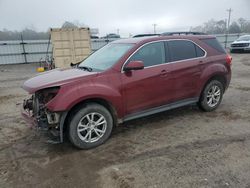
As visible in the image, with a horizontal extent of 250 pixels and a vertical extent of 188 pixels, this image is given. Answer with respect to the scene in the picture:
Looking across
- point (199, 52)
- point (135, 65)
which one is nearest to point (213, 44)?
point (199, 52)

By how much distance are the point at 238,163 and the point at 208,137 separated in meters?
0.87

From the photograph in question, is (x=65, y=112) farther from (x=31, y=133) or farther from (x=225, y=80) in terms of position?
(x=225, y=80)

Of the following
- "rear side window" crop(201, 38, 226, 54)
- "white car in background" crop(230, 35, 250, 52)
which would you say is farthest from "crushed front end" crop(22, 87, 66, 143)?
"white car in background" crop(230, 35, 250, 52)

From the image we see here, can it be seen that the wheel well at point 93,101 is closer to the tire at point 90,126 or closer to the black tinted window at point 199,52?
the tire at point 90,126

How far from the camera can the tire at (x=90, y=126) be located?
3635 mm

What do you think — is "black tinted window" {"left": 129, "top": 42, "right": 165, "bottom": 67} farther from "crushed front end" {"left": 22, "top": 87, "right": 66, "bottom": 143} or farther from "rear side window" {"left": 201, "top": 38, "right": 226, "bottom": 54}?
"crushed front end" {"left": 22, "top": 87, "right": 66, "bottom": 143}

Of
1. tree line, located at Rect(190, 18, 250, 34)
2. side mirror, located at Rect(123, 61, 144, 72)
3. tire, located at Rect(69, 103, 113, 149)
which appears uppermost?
tree line, located at Rect(190, 18, 250, 34)

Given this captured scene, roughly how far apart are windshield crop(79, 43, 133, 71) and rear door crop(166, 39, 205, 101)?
3.25 feet

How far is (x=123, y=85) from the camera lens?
395 cm

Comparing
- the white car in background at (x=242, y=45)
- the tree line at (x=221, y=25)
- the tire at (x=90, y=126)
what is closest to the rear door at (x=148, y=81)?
the tire at (x=90, y=126)

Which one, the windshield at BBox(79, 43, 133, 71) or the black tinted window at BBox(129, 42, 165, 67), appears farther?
the black tinted window at BBox(129, 42, 165, 67)

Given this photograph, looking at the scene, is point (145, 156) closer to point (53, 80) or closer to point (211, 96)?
point (53, 80)

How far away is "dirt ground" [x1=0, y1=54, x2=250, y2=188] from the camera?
296cm

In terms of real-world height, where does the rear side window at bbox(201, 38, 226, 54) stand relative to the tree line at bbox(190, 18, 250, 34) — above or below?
below
